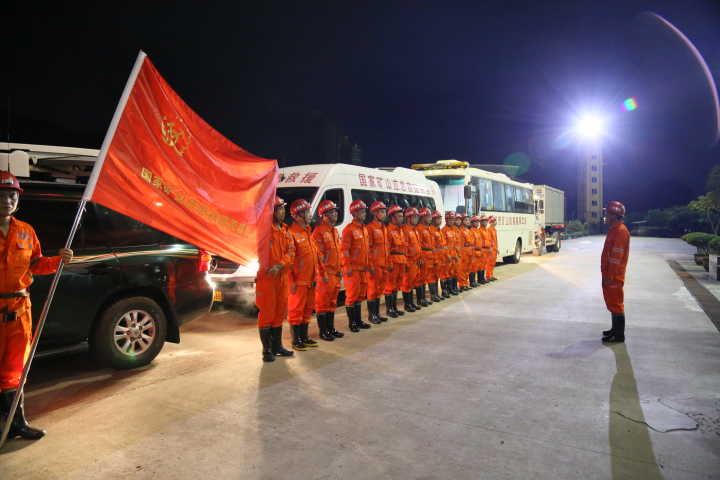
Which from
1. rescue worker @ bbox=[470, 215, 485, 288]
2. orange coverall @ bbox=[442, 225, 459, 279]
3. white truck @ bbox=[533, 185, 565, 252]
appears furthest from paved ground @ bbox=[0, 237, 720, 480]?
white truck @ bbox=[533, 185, 565, 252]

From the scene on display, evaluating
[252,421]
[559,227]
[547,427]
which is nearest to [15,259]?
[252,421]

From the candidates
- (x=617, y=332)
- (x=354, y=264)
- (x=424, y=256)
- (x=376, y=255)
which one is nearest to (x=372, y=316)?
(x=376, y=255)

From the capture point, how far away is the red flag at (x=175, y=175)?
11.6 feet

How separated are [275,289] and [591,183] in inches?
3726

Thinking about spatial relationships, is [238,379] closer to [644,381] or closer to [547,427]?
[547,427]

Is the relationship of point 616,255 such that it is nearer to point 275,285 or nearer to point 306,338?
point 306,338

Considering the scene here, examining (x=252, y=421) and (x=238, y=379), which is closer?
(x=252, y=421)

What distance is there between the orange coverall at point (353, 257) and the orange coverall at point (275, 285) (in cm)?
160

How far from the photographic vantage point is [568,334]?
23.6ft

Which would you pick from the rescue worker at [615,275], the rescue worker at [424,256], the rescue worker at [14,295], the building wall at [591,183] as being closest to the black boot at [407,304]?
the rescue worker at [424,256]

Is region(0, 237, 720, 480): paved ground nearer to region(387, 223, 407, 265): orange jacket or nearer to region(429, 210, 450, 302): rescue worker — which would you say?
region(387, 223, 407, 265): orange jacket

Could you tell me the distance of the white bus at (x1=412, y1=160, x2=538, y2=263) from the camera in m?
15.6

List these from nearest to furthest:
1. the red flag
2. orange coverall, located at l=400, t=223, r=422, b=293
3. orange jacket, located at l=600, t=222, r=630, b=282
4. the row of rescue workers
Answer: the red flag → the row of rescue workers → orange jacket, located at l=600, t=222, r=630, b=282 → orange coverall, located at l=400, t=223, r=422, b=293

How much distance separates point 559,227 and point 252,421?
28079 millimetres
